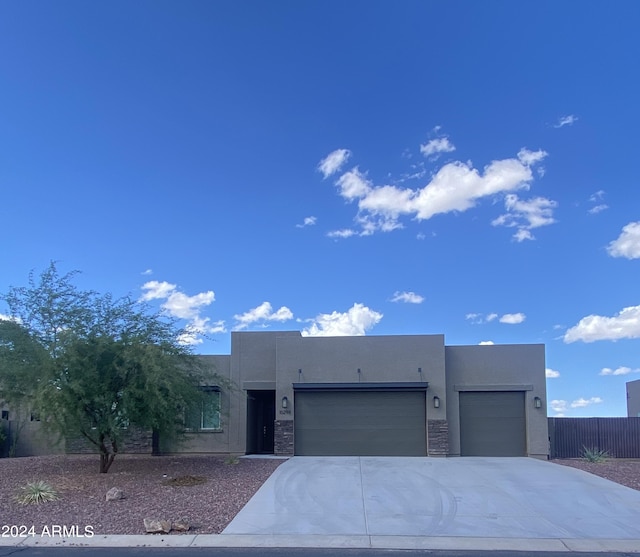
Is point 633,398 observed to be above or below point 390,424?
above

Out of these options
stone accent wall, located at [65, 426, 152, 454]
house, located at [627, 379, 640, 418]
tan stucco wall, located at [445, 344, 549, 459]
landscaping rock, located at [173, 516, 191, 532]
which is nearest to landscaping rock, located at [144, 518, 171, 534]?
landscaping rock, located at [173, 516, 191, 532]

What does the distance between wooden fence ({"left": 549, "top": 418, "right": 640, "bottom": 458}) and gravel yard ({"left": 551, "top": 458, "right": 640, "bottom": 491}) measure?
78 cm

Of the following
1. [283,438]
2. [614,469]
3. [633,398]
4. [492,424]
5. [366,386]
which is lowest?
[614,469]

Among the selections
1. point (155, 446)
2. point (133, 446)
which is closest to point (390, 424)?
point (155, 446)

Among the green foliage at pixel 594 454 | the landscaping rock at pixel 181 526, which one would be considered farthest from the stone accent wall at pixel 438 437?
the landscaping rock at pixel 181 526

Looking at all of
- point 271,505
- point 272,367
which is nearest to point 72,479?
point 271,505

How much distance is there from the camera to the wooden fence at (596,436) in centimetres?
2323

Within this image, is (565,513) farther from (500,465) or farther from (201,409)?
(201,409)

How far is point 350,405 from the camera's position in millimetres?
22531

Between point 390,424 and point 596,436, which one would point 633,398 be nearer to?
point 596,436

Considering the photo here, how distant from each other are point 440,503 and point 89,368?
28.3 feet

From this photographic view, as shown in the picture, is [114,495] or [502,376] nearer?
[114,495]

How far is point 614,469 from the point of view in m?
18.9

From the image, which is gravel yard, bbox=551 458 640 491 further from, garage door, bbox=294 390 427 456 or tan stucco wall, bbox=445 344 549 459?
garage door, bbox=294 390 427 456
